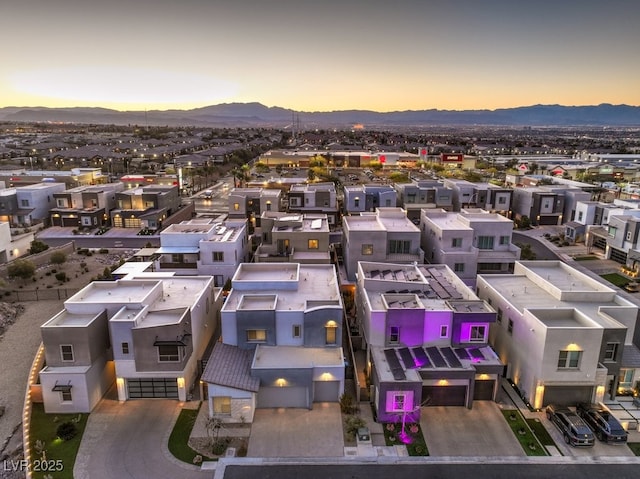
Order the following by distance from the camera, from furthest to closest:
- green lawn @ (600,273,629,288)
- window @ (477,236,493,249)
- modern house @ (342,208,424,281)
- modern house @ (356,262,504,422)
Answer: window @ (477,236,493,249)
green lawn @ (600,273,629,288)
modern house @ (342,208,424,281)
modern house @ (356,262,504,422)

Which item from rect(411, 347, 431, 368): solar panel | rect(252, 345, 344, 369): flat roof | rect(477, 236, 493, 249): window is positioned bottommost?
rect(252, 345, 344, 369): flat roof

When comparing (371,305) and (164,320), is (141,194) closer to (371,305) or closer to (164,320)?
(164,320)

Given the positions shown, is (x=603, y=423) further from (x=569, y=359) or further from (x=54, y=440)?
(x=54, y=440)

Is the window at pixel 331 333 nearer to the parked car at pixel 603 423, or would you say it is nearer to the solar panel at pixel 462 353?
the solar panel at pixel 462 353

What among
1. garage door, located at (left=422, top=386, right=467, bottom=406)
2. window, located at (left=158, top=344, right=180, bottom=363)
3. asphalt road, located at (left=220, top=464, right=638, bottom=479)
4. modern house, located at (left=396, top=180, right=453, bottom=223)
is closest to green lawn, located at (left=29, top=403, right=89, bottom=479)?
window, located at (left=158, top=344, right=180, bottom=363)

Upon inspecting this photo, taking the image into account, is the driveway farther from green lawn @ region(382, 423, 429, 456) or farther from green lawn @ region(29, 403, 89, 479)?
green lawn @ region(382, 423, 429, 456)

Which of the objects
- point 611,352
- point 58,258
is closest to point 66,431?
point 58,258
